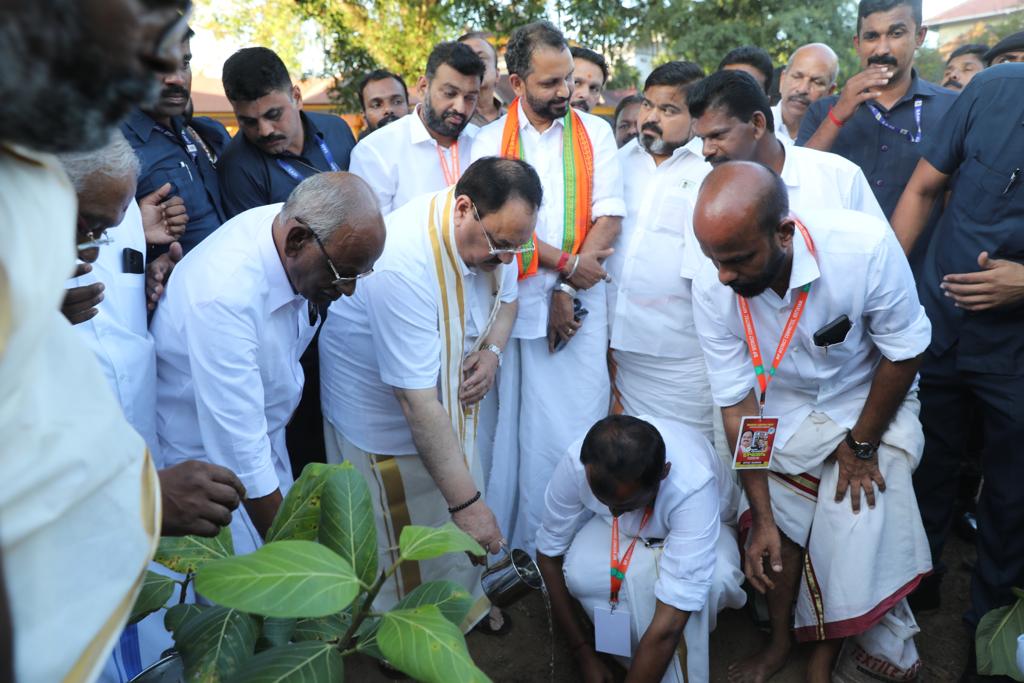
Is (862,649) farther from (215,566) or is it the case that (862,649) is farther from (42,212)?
(42,212)

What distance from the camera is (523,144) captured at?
12.1ft

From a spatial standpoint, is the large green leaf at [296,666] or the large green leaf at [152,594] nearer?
the large green leaf at [296,666]

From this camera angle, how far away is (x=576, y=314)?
3.60 metres

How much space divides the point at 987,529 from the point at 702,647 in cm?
120

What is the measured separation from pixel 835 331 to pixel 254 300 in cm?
185

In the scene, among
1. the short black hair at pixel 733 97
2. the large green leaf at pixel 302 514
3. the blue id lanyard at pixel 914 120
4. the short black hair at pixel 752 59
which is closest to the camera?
the large green leaf at pixel 302 514

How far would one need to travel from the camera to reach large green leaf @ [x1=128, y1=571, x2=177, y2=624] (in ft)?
5.00

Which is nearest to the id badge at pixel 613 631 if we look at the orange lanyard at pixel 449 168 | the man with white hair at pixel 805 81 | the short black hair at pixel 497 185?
the short black hair at pixel 497 185

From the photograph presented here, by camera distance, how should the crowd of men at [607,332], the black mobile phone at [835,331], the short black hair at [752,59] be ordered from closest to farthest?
1. the crowd of men at [607,332]
2. the black mobile phone at [835,331]
3. the short black hair at [752,59]

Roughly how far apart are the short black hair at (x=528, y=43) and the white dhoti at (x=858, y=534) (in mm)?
1962

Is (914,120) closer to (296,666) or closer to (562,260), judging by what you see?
(562,260)

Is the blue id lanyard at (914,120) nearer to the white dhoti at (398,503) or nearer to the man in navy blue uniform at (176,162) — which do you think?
the white dhoti at (398,503)

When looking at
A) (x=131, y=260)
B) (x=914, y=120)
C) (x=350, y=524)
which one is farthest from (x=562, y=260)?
(x=350, y=524)

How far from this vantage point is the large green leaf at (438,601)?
1523 millimetres
